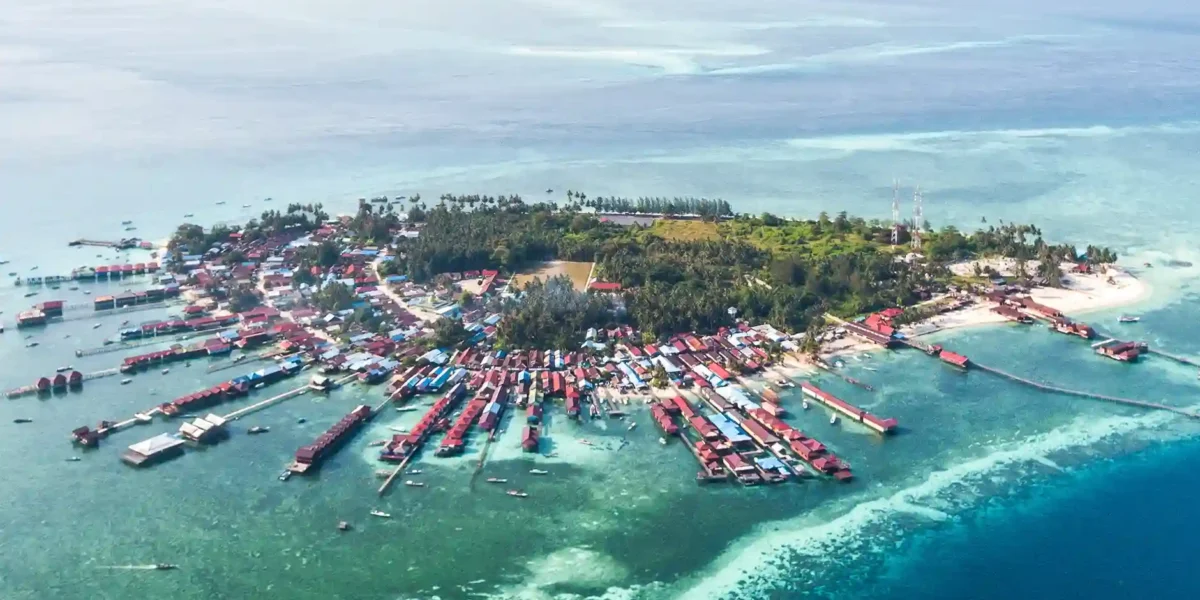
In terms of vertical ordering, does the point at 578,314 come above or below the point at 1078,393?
above

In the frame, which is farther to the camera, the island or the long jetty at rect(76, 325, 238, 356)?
the long jetty at rect(76, 325, 238, 356)

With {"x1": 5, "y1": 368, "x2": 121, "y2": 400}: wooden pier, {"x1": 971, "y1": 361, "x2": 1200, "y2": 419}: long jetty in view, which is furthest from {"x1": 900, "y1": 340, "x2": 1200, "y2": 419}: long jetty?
{"x1": 5, "y1": 368, "x2": 121, "y2": 400}: wooden pier

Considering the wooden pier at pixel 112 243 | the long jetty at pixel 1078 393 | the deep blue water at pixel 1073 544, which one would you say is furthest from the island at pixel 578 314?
the deep blue water at pixel 1073 544

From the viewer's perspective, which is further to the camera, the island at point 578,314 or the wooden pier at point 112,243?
the wooden pier at point 112,243

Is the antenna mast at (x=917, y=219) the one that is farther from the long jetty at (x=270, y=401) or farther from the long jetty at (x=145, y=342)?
the long jetty at (x=145, y=342)

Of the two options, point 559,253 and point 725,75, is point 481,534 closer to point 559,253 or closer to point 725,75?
point 559,253

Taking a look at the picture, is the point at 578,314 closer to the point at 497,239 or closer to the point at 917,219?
the point at 497,239

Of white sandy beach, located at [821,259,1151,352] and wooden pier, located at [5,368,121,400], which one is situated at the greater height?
white sandy beach, located at [821,259,1151,352]

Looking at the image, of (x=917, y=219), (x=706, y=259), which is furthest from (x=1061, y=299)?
(x=706, y=259)

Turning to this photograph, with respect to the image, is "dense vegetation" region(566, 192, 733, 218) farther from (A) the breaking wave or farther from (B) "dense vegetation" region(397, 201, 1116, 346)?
(A) the breaking wave
